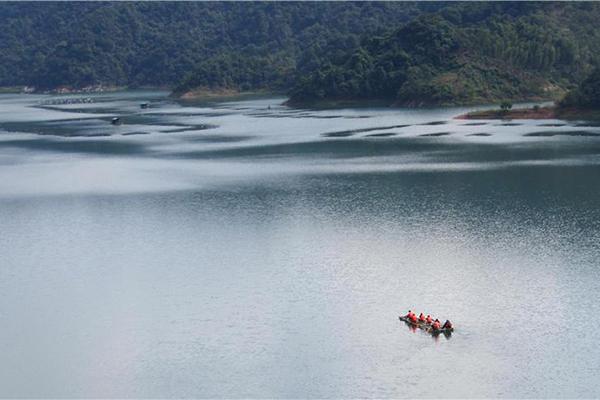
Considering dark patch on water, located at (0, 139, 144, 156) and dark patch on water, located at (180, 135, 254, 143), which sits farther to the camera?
dark patch on water, located at (180, 135, 254, 143)

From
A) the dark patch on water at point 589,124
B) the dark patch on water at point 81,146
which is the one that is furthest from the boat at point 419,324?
the dark patch on water at point 589,124

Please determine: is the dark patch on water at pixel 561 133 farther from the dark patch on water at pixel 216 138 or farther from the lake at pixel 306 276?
the dark patch on water at pixel 216 138

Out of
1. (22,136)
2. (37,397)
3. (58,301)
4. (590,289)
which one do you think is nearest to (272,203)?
(58,301)

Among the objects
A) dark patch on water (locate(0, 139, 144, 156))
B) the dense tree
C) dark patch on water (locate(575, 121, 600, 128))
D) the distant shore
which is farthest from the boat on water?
the distant shore

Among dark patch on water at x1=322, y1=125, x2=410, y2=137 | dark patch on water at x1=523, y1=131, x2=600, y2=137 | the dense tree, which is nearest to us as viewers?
dark patch on water at x1=523, y1=131, x2=600, y2=137

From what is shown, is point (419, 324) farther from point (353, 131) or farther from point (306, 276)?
point (353, 131)

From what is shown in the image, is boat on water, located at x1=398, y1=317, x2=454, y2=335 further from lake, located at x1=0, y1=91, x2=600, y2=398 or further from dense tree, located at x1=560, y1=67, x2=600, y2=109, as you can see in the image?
dense tree, located at x1=560, y1=67, x2=600, y2=109
